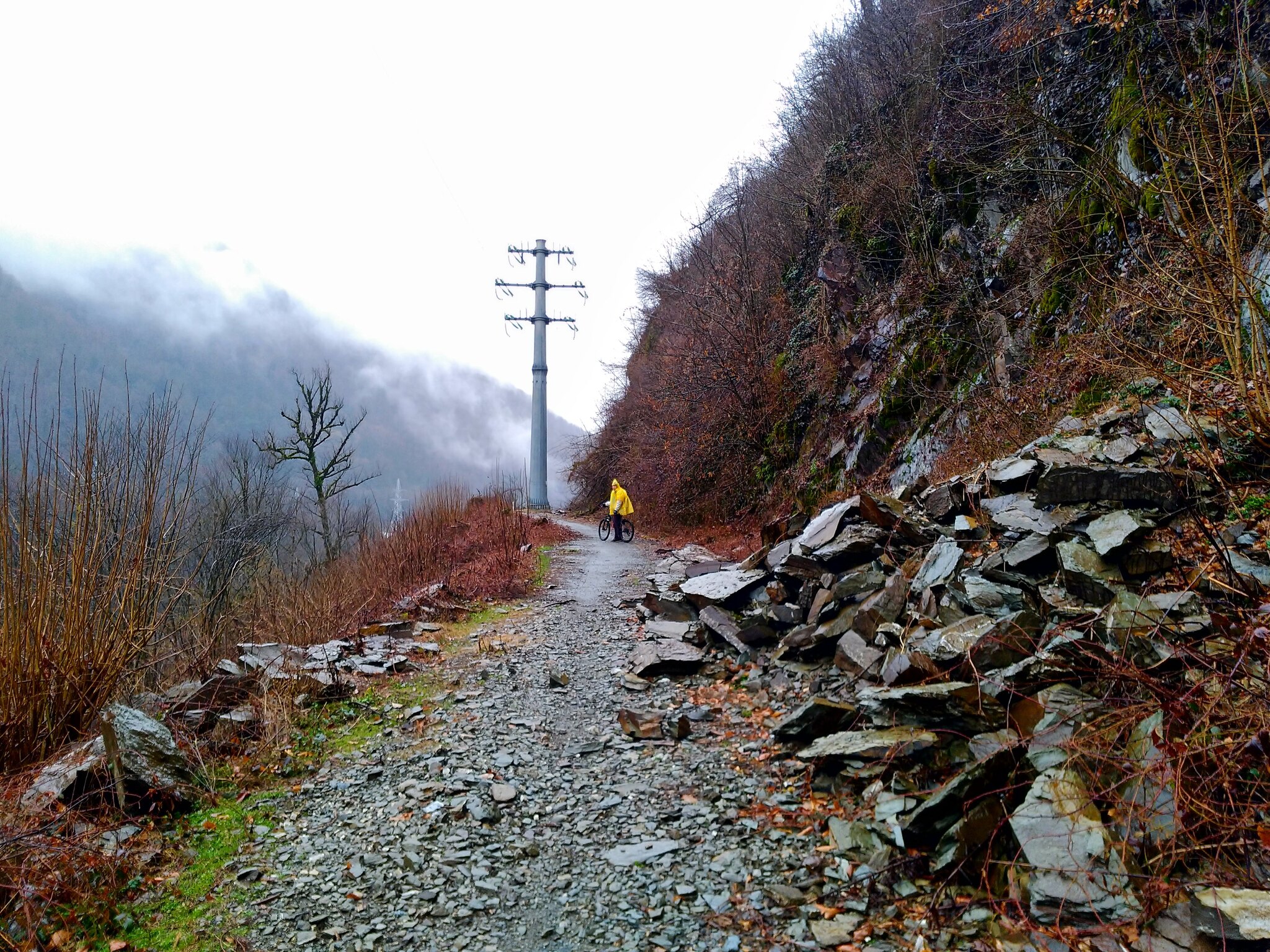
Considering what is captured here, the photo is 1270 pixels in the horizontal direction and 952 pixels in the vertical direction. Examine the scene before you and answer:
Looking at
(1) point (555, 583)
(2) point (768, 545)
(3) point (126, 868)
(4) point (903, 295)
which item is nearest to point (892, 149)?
(4) point (903, 295)

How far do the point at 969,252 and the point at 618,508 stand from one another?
10590 millimetres

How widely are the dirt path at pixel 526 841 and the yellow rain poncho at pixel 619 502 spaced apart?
1245 centimetres

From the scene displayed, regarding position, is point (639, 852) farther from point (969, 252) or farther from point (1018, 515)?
point (969, 252)

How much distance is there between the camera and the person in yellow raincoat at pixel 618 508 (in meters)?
18.7

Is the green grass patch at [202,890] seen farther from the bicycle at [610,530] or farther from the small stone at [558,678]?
the bicycle at [610,530]

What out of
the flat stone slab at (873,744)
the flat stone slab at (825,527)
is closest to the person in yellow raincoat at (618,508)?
the flat stone slab at (825,527)

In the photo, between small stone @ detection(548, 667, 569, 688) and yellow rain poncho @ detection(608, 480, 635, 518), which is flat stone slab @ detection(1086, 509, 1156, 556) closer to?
small stone @ detection(548, 667, 569, 688)

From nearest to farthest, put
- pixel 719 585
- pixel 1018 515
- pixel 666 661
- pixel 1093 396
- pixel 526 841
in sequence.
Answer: pixel 526 841
pixel 1018 515
pixel 666 661
pixel 1093 396
pixel 719 585

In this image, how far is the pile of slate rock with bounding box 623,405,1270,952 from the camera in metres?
2.88

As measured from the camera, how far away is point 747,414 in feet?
57.5

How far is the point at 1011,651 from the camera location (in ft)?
13.2

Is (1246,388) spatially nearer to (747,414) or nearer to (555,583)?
(555,583)

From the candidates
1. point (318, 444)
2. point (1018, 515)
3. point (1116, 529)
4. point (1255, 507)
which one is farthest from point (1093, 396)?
point (318, 444)

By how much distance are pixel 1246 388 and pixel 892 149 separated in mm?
12075
